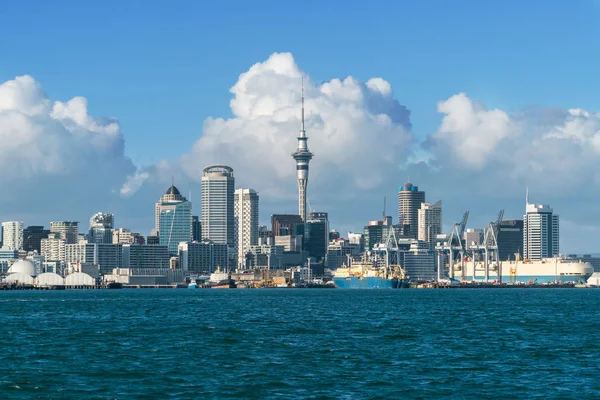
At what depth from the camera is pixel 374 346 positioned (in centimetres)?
8144

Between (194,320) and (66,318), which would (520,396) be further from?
(66,318)

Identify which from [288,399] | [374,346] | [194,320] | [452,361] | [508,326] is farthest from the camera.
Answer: [194,320]

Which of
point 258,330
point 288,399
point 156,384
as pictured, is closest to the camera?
point 288,399

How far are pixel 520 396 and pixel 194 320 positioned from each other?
71.3 meters

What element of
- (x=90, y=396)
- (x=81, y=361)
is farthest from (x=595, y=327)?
(x=90, y=396)

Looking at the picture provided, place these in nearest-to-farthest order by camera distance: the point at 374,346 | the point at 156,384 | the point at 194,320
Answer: the point at 156,384 < the point at 374,346 < the point at 194,320

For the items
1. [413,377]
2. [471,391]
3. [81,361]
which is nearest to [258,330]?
[81,361]

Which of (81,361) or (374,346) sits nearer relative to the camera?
(81,361)

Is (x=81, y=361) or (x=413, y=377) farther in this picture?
(x=81, y=361)

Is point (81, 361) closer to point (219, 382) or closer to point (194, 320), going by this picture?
point (219, 382)

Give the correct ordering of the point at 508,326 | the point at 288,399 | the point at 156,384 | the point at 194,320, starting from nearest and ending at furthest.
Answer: the point at 288,399 < the point at 156,384 < the point at 508,326 < the point at 194,320

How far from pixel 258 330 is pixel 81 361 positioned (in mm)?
31829

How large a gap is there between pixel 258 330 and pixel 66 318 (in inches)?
1502

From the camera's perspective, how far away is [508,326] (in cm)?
10806
